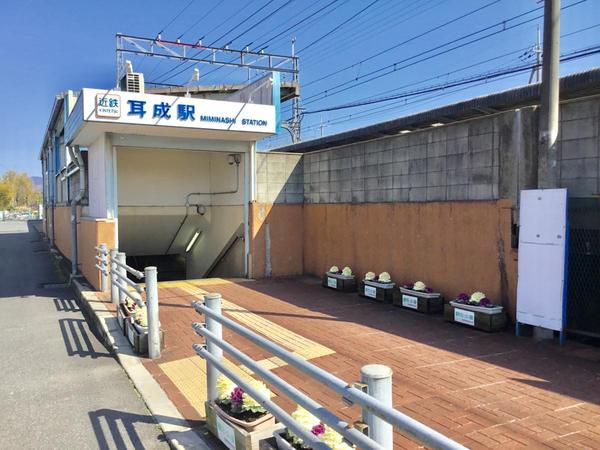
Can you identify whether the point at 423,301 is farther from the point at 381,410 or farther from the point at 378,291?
the point at 381,410

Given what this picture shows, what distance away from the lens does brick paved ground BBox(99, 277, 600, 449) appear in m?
3.75

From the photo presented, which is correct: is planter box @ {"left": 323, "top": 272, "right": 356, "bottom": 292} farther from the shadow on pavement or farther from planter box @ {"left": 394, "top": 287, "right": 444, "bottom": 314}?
the shadow on pavement

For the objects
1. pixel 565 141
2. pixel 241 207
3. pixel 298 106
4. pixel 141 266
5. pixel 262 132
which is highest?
pixel 298 106

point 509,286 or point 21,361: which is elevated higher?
point 509,286

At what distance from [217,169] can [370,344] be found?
8525 millimetres

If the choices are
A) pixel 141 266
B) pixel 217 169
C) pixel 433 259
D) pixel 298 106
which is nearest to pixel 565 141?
pixel 433 259

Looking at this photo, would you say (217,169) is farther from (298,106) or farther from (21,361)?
(298,106)

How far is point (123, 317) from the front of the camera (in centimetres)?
655

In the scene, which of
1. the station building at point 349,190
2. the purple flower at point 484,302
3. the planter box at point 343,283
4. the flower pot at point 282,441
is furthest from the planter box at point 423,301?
the flower pot at point 282,441

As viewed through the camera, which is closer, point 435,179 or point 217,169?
point 435,179

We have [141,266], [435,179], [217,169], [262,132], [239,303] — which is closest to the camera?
[435,179]

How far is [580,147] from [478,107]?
3.14 meters

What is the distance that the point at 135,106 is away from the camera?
29.5 feet

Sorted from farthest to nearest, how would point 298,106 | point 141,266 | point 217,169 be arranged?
point 298,106 → point 141,266 → point 217,169
